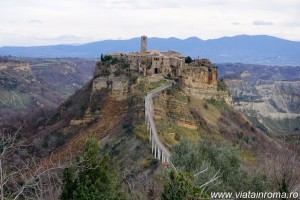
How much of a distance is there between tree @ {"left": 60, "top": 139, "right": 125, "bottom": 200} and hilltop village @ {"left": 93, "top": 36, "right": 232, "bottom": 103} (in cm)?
3919

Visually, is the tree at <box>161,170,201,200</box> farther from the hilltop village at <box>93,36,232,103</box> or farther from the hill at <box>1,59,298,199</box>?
the hilltop village at <box>93,36,232,103</box>

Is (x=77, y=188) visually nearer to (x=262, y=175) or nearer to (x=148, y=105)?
(x=262, y=175)

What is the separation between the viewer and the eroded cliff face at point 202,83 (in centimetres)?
6481

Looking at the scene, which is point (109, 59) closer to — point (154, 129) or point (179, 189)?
point (154, 129)

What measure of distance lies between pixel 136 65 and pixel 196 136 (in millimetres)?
14488

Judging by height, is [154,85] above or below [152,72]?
below

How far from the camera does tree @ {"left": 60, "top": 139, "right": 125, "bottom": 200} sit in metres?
18.0

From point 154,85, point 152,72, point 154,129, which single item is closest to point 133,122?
point 154,129

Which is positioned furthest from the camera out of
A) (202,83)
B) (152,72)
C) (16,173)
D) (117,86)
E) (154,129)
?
(202,83)

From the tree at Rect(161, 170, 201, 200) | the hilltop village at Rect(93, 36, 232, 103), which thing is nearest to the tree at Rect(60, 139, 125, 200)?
the tree at Rect(161, 170, 201, 200)

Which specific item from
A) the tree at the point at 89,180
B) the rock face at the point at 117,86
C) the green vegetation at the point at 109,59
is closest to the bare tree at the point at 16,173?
the tree at the point at 89,180

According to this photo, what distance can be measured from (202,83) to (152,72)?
31.7 feet

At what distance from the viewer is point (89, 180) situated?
18.0 metres

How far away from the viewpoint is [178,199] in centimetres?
1466
